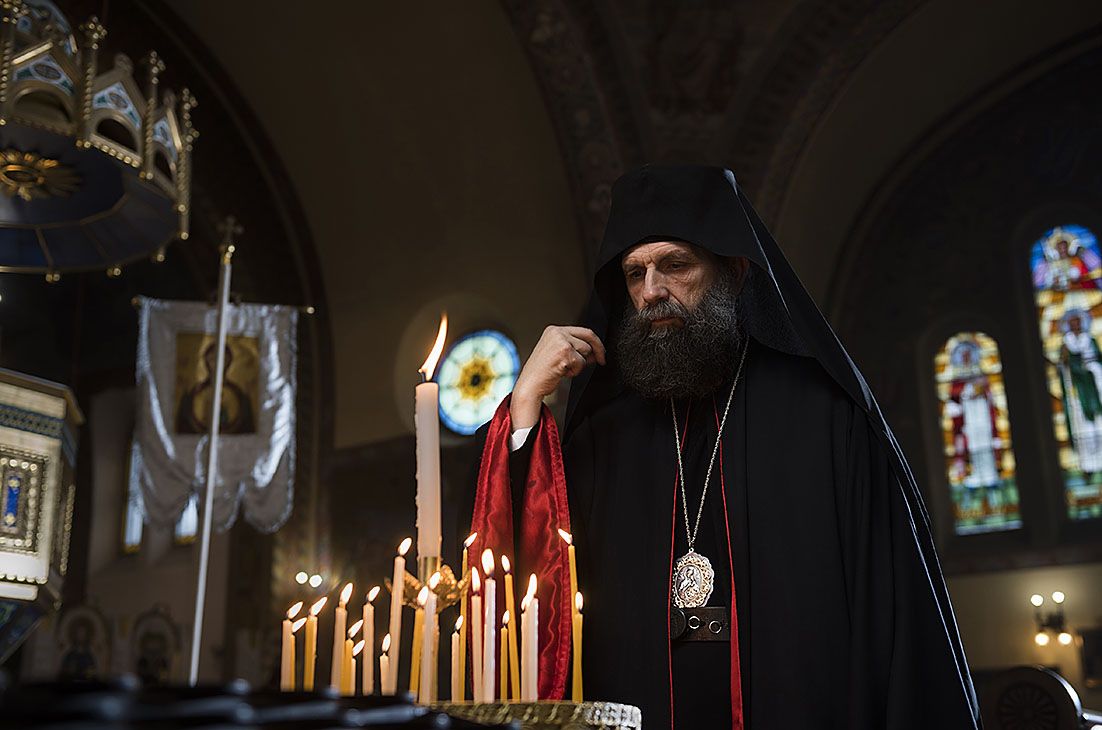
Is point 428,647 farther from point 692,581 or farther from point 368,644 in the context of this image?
point 692,581

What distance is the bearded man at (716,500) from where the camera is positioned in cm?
248

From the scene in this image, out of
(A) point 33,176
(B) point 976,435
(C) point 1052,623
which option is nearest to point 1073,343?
(B) point 976,435

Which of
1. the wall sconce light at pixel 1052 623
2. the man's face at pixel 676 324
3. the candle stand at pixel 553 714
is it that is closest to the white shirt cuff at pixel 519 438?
the man's face at pixel 676 324

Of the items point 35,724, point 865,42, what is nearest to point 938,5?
point 865,42

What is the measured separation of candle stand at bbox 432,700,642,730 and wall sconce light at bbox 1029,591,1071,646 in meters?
10.2

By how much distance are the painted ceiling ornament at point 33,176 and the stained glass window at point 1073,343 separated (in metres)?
8.56

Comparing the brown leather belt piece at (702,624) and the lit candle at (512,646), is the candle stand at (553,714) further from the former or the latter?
the brown leather belt piece at (702,624)

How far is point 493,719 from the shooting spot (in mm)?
1407

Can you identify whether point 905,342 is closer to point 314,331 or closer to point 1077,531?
point 1077,531

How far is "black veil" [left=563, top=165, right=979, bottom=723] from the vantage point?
270 centimetres

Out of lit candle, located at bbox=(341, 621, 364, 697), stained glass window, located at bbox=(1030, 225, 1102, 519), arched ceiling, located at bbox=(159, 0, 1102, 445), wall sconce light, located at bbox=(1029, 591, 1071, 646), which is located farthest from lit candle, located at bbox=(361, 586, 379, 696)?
stained glass window, located at bbox=(1030, 225, 1102, 519)

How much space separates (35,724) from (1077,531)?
448 inches

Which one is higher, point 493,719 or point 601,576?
point 601,576

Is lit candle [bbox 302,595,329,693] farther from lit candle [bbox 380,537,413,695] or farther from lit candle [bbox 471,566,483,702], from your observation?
lit candle [bbox 471,566,483,702]
